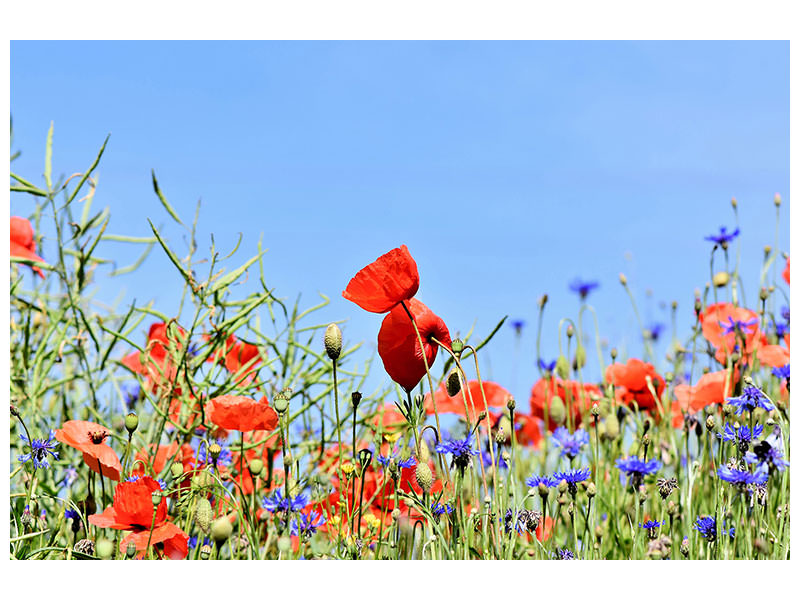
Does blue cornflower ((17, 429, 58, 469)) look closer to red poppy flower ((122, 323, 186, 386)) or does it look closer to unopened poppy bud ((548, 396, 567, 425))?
red poppy flower ((122, 323, 186, 386))

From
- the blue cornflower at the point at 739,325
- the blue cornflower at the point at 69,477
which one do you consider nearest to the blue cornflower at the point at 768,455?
the blue cornflower at the point at 739,325

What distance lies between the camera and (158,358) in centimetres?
126

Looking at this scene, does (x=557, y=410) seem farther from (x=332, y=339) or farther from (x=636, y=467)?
(x=332, y=339)

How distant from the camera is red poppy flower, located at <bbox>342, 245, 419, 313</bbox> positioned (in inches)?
29.6

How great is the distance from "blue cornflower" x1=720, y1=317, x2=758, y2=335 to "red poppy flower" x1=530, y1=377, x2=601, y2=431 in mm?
247

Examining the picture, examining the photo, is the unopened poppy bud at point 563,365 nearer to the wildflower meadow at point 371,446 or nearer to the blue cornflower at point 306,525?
the wildflower meadow at point 371,446

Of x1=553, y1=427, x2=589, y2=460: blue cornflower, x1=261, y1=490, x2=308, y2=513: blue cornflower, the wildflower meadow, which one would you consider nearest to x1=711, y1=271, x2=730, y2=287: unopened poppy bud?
the wildflower meadow

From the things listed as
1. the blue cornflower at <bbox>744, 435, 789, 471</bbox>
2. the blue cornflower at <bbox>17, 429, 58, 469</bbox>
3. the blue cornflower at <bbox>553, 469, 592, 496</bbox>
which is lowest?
the blue cornflower at <bbox>17, 429, 58, 469</bbox>

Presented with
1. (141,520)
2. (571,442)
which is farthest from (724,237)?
(141,520)

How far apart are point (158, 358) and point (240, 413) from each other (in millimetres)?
418
